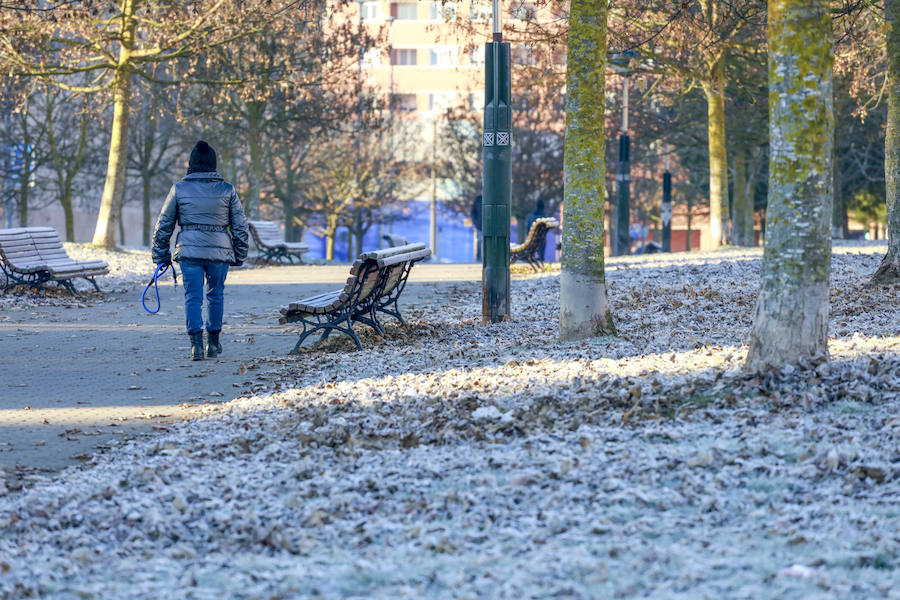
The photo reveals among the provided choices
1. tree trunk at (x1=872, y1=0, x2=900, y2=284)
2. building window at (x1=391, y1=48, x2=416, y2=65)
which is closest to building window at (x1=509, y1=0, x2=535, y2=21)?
tree trunk at (x1=872, y1=0, x2=900, y2=284)

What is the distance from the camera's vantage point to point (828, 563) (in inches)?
169

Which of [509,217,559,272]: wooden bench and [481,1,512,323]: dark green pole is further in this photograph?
[509,217,559,272]: wooden bench

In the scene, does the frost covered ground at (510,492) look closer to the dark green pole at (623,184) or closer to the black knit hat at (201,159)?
the black knit hat at (201,159)

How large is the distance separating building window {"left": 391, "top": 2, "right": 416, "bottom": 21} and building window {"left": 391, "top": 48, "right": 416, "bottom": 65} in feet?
8.38

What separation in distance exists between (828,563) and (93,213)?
54695 millimetres

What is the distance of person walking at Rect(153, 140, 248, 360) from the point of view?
10.4 metres

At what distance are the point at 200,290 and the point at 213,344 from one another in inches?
22.2

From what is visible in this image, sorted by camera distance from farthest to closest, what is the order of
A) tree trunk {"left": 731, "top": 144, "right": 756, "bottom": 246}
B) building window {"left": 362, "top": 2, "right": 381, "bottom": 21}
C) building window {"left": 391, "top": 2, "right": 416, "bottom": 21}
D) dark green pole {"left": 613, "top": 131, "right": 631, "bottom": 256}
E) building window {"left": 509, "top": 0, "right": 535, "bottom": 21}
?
1. building window {"left": 362, "top": 2, "right": 381, "bottom": 21}
2. building window {"left": 391, "top": 2, "right": 416, "bottom": 21}
3. tree trunk {"left": 731, "top": 144, "right": 756, "bottom": 246}
4. dark green pole {"left": 613, "top": 131, "right": 631, "bottom": 256}
5. building window {"left": 509, "top": 0, "right": 535, "bottom": 21}

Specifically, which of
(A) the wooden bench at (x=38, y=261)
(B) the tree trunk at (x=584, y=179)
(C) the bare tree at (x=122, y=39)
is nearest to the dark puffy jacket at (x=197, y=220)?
(B) the tree trunk at (x=584, y=179)

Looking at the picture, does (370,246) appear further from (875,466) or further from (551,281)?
(875,466)

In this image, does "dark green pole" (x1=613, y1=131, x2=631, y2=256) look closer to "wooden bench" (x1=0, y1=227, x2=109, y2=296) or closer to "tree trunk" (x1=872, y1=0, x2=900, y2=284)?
"wooden bench" (x1=0, y1=227, x2=109, y2=296)

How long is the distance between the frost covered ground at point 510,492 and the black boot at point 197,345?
7.01 ft

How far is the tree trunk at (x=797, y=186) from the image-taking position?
6.81 metres

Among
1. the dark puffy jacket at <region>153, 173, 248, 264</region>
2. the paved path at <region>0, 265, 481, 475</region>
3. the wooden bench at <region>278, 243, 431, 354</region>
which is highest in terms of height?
the dark puffy jacket at <region>153, 173, 248, 264</region>
